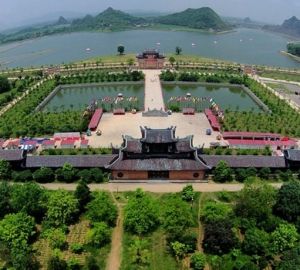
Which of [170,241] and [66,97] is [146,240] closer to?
[170,241]

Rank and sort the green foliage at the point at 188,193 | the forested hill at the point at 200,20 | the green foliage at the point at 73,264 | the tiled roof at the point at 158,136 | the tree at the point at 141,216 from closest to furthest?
the green foliage at the point at 73,264
the tree at the point at 141,216
the green foliage at the point at 188,193
the tiled roof at the point at 158,136
the forested hill at the point at 200,20

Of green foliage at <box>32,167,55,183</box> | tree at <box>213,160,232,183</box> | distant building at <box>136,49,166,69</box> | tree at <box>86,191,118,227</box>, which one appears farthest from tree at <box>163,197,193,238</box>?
distant building at <box>136,49,166,69</box>

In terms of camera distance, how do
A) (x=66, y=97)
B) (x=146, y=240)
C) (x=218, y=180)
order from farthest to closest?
1. (x=66, y=97)
2. (x=218, y=180)
3. (x=146, y=240)

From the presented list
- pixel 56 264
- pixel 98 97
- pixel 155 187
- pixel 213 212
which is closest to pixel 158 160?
pixel 155 187

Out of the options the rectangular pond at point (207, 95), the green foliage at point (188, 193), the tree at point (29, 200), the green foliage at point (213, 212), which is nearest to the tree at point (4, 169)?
the tree at point (29, 200)

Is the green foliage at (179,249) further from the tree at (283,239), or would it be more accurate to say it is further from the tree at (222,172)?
the tree at (222,172)

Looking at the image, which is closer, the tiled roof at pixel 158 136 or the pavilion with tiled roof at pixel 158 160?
the tiled roof at pixel 158 136

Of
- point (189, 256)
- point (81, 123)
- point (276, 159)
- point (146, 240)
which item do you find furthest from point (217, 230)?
point (81, 123)
